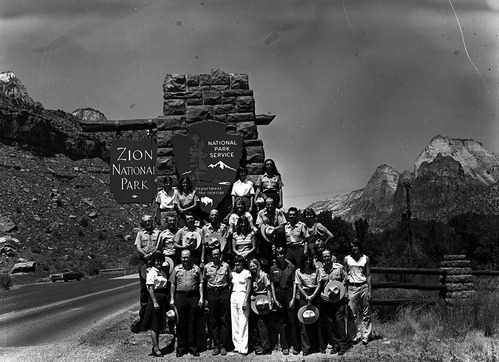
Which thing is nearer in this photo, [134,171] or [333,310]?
[333,310]

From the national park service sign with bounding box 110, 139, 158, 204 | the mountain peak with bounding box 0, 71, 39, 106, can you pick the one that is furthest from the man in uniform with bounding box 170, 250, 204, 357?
the mountain peak with bounding box 0, 71, 39, 106

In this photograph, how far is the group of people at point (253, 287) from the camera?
8258 millimetres

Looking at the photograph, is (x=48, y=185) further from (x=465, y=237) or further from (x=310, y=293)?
(x=310, y=293)

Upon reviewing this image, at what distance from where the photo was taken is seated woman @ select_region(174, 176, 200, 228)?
9.22m

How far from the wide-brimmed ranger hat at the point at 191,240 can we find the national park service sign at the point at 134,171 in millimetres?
2032

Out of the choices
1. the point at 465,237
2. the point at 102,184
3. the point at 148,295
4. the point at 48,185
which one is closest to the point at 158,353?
the point at 148,295

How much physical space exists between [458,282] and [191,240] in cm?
536

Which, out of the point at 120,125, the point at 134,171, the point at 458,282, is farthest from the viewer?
the point at 120,125

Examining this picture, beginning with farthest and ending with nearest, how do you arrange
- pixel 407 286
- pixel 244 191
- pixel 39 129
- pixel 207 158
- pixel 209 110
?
1. pixel 39 129
2. pixel 407 286
3. pixel 209 110
4. pixel 207 158
5. pixel 244 191

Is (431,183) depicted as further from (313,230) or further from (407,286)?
(313,230)

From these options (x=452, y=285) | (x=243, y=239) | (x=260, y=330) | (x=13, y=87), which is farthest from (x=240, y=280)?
(x=13, y=87)

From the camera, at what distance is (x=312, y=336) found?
8375mm

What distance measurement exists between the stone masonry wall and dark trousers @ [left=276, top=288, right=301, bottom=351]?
8.38 ft

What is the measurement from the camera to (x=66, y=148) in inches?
2395
